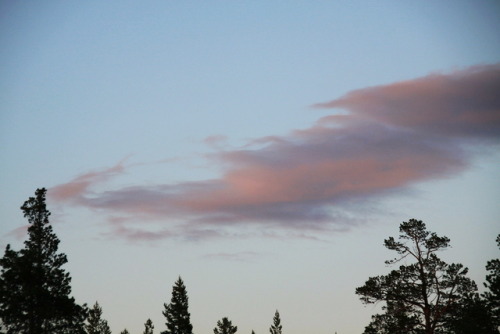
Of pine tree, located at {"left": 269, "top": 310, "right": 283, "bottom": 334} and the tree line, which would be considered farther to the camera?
pine tree, located at {"left": 269, "top": 310, "right": 283, "bottom": 334}

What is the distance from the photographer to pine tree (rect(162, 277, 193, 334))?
9406cm

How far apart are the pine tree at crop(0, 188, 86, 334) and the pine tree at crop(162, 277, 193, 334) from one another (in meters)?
42.6

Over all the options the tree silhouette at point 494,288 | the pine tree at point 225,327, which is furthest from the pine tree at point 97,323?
the tree silhouette at point 494,288

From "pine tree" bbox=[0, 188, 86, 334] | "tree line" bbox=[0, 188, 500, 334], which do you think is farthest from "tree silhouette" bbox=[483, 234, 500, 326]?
"pine tree" bbox=[0, 188, 86, 334]

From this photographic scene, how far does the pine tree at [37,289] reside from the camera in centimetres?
4978

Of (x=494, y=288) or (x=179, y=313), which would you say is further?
(x=179, y=313)

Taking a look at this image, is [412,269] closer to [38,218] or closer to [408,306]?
[408,306]

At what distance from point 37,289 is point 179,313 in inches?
1872

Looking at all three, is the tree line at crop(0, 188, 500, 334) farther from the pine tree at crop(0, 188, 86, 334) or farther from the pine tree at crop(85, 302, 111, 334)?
the pine tree at crop(85, 302, 111, 334)

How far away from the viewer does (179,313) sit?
9525cm

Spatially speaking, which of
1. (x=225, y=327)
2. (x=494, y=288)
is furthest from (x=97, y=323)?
(x=494, y=288)

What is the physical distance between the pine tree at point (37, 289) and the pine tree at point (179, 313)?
42625mm

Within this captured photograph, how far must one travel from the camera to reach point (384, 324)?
154ft

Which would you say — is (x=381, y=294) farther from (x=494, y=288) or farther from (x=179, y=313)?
(x=179, y=313)
